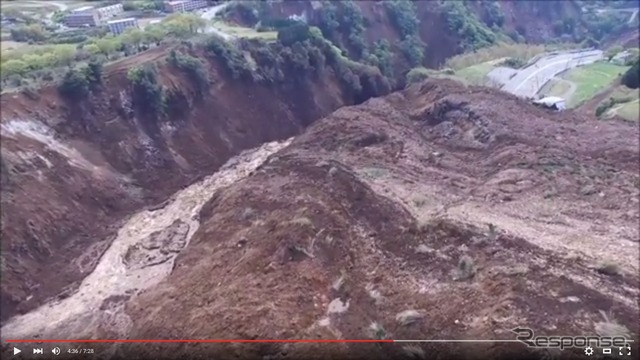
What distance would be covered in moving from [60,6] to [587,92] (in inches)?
1990

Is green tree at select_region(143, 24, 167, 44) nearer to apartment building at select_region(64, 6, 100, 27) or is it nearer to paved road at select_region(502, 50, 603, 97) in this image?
apartment building at select_region(64, 6, 100, 27)

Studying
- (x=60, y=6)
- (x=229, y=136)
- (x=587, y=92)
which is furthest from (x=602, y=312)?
(x=60, y=6)

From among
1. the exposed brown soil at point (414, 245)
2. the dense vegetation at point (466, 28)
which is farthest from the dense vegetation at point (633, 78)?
the dense vegetation at point (466, 28)

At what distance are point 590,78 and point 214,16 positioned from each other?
124 ft

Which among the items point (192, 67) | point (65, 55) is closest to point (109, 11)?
point (65, 55)

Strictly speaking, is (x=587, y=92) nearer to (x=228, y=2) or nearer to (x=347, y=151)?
(x=347, y=151)

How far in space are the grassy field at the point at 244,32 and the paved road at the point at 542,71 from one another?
75.9ft

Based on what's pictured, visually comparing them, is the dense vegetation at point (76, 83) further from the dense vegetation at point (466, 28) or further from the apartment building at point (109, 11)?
the dense vegetation at point (466, 28)

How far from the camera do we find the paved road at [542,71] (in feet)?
175

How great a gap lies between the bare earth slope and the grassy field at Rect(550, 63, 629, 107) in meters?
12.5

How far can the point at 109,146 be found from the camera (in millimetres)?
36094

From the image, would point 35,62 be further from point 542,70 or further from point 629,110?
point 542,70

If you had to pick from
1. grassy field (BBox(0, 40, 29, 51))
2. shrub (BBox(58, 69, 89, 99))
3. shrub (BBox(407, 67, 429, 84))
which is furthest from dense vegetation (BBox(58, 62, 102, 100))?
shrub (BBox(407, 67, 429, 84))

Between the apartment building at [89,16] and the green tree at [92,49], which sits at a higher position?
the apartment building at [89,16]
